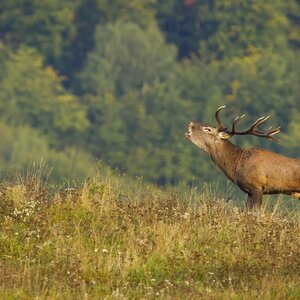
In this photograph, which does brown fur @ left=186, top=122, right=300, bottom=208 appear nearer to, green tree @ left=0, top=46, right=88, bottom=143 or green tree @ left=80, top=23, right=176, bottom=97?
green tree @ left=0, top=46, right=88, bottom=143

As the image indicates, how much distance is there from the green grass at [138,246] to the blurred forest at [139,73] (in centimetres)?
4942

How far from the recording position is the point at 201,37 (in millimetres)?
93000

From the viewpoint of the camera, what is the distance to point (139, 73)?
8750cm

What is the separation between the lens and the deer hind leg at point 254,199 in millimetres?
17203

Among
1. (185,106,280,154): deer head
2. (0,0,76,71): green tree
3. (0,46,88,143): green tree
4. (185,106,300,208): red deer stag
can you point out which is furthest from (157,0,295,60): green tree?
(185,106,300,208): red deer stag

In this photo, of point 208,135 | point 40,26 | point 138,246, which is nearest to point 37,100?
point 40,26

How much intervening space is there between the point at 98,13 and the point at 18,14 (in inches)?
198

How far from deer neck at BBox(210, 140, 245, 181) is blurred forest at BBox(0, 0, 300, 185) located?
1818 inches

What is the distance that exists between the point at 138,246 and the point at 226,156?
4.47 metres

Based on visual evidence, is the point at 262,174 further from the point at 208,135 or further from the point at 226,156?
the point at 208,135

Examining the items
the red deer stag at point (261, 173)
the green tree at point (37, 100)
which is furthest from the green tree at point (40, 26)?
the red deer stag at point (261, 173)

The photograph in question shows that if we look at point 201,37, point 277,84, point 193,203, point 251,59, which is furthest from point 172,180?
point 193,203

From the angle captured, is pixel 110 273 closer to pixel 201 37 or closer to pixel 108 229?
pixel 108 229

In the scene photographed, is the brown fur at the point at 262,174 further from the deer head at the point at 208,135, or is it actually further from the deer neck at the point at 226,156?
the deer head at the point at 208,135
